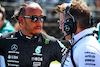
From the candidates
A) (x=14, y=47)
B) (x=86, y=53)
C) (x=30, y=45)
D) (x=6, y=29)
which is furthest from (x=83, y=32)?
(x=6, y=29)

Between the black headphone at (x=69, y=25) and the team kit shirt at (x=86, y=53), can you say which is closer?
the team kit shirt at (x=86, y=53)

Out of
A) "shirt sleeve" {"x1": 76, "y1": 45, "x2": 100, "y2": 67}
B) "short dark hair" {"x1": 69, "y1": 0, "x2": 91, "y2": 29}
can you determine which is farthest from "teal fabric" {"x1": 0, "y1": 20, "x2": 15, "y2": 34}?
"shirt sleeve" {"x1": 76, "y1": 45, "x2": 100, "y2": 67}

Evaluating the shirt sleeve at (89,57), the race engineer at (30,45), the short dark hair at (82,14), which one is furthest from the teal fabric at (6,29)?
the shirt sleeve at (89,57)

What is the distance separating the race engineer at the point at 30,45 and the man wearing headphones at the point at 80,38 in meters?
0.73

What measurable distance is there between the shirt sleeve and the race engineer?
108 cm

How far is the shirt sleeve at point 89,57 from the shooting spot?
2121 millimetres

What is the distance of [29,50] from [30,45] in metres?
0.08

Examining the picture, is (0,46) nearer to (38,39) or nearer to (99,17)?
(38,39)

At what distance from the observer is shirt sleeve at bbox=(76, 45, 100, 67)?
212cm

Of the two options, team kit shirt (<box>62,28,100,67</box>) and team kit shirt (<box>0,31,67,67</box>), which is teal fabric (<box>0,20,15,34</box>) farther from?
team kit shirt (<box>62,28,100,67</box>)

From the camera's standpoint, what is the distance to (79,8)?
244cm

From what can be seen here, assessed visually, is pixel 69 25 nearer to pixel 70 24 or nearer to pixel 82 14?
pixel 70 24

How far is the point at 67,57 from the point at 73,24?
390 mm

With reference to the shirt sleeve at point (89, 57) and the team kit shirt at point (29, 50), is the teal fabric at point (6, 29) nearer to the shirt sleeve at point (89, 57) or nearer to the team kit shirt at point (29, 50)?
the team kit shirt at point (29, 50)
